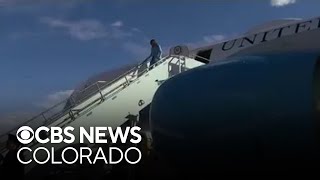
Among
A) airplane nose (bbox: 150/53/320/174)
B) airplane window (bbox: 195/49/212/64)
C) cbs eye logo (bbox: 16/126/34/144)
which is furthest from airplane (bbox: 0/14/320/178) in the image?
airplane window (bbox: 195/49/212/64)

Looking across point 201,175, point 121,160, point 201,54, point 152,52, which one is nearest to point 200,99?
point 201,175

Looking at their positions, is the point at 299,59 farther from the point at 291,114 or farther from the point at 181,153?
the point at 181,153

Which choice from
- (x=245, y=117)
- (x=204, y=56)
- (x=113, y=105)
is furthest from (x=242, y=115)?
(x=204, y=56)

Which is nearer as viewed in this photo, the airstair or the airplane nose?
the airplane nose

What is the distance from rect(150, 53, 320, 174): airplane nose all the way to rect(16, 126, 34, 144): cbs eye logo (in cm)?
483

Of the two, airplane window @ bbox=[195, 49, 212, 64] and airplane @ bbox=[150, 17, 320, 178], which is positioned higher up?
airplane window @ bbox=[195, 49, 212, 64]

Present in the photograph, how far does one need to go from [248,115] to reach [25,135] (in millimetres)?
6614

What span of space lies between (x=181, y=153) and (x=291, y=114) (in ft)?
5.36

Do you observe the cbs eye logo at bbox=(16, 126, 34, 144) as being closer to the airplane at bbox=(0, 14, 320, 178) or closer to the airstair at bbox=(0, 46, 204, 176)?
the airstair at bbox=(0, 46, 204, 176)

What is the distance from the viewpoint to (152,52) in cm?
1542

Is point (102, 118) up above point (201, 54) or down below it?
below

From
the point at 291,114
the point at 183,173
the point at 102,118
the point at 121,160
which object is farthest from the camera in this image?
the point at 102,118

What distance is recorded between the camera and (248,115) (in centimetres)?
553

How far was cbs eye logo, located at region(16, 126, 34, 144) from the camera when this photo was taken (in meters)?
10.2
